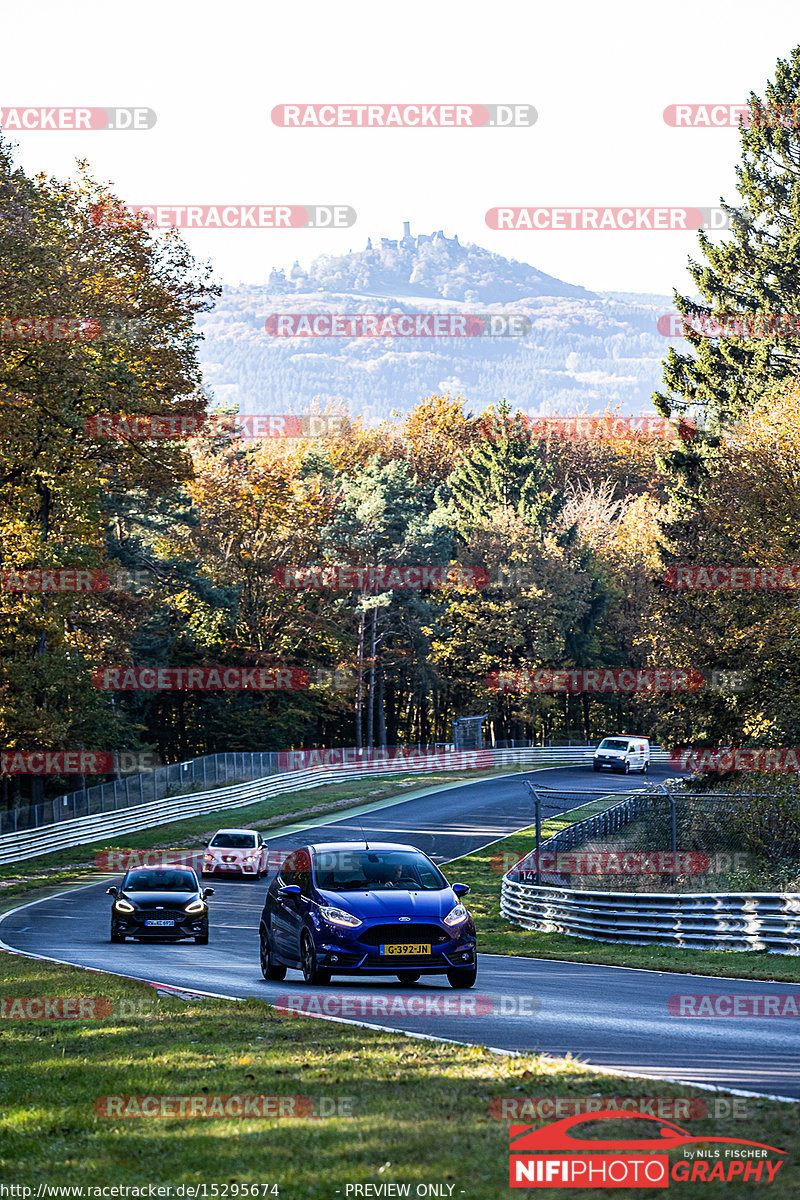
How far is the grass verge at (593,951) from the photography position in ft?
58.4

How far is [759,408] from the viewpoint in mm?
40531

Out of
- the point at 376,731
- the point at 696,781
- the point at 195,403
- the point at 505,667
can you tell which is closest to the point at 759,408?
the point at 696,781

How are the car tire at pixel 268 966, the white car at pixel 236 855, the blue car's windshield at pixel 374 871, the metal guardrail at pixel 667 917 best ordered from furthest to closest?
the white car at pixel 236 855 < the metal guardrail at pixel 667 917 < the car tire at pixel 268 966 < the blue car's windshield at pixel 374 871

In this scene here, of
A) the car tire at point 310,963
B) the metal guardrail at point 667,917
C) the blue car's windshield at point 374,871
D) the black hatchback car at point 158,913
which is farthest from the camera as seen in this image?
the black hatchback car at point 158,913

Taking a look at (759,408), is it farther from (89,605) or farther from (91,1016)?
(91,1016)

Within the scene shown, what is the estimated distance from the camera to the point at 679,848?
32.0 m

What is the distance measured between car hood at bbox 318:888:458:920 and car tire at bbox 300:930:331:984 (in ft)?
1.69

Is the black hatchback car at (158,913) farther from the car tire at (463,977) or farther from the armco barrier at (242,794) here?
the armco barrier at (242,794)

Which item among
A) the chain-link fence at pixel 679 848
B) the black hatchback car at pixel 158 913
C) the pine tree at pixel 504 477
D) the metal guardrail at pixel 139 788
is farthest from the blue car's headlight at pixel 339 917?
the pine tree at pixel 504 477

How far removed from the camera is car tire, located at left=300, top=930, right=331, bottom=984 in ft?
48.6

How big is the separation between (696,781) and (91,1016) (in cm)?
3056

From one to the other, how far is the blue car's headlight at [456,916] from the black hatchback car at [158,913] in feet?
29.6

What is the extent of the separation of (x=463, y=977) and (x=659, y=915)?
867 cm

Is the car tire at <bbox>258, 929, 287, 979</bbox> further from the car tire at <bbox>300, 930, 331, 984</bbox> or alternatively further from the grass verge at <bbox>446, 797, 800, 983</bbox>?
the grass verge at <bbox>446, 797, 800, 983</bbox>
